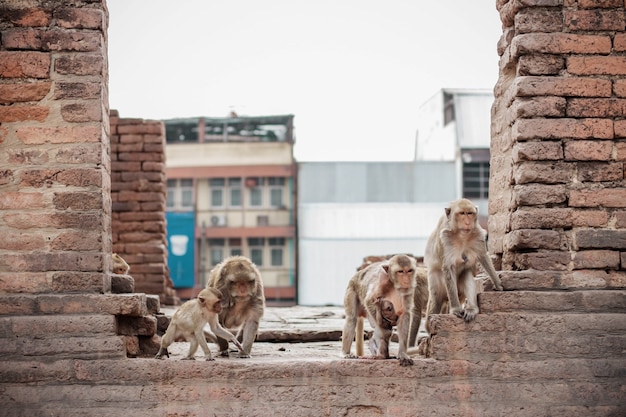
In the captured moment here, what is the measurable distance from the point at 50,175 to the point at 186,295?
22.7 metres

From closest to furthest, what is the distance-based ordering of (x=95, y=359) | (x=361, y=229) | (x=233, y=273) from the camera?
(x=95, y=359) < (x=233, y=273) < (x=361, y=229)

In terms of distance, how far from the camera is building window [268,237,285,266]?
95.2 feet

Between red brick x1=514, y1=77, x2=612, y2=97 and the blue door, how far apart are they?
2336 centimetres

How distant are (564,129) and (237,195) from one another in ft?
79.4

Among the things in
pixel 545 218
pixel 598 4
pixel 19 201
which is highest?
pixel 598 4

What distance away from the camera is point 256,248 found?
29.5m

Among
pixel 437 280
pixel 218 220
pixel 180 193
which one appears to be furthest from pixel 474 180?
pixel 437 280

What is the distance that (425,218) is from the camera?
2845 cm

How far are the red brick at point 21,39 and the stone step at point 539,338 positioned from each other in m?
3.68

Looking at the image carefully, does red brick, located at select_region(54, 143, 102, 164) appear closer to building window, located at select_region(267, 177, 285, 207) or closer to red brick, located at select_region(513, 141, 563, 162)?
red brick, located at select_region(513, 141, 563, 162)

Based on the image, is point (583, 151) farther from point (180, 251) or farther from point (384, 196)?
point (180, 251)

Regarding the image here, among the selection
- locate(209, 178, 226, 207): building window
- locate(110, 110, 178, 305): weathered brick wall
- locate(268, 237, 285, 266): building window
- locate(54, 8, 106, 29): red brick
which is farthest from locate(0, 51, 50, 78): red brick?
locate(209, 178, 226, 207): building window

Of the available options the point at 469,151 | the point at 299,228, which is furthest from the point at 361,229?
the point at 469,151

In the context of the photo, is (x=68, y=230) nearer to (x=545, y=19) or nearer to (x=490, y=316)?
(x=490, y=316)
